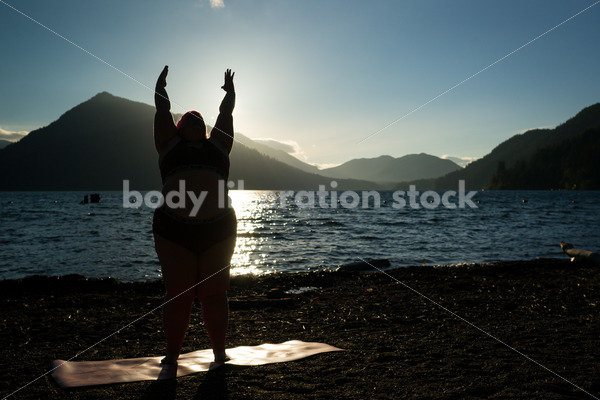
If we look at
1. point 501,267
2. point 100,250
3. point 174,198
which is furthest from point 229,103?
point 100,250

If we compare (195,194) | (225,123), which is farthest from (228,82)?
(195,194)

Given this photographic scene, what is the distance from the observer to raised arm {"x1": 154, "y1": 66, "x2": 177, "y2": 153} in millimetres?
4062

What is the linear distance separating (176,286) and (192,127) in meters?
1.66

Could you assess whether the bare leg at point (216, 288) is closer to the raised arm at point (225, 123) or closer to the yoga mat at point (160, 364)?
the yoga mat at point (160, 364)

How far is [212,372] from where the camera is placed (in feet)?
12.5

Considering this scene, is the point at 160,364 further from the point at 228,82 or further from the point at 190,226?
the point at 228,82

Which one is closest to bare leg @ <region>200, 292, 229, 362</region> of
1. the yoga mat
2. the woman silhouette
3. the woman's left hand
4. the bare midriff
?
the woman silhouette

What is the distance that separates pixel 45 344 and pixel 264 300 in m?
3.75

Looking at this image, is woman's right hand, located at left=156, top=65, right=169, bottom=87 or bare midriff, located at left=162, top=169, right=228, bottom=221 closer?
bare midriff, located at left=162, top=169, right=228, bottom=221

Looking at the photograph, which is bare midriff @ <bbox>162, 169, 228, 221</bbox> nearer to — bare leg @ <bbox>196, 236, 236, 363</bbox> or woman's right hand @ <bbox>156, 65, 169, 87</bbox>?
bare leg @ <bbox>196, 236, 236, 363</bbox>

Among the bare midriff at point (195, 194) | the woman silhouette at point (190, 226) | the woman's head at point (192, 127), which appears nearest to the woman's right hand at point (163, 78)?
the woman silhouette at point (190, 226)

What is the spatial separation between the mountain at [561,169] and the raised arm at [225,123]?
214m

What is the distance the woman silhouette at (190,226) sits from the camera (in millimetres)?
3824

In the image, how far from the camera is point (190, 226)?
12.5 feet
